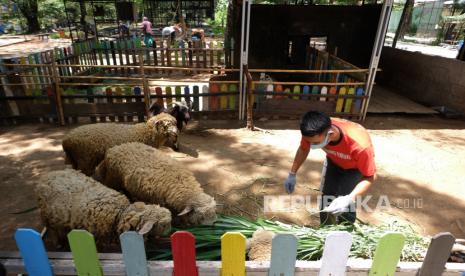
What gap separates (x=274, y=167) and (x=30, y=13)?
36.6 metres

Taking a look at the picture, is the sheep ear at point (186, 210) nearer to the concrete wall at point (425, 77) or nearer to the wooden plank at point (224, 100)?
the wooden plank at point (224, 100)

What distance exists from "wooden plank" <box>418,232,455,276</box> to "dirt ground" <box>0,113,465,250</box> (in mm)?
1958

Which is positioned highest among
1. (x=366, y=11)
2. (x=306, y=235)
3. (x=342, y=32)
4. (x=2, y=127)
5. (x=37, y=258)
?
(x=366, y=11)

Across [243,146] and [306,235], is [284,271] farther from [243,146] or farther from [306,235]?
[243,146]

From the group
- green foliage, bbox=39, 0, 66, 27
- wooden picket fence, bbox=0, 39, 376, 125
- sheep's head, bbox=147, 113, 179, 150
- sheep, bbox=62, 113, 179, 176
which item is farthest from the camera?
green foliage, bbox=39, 0, 66, 27

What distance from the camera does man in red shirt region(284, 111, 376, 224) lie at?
2.47m

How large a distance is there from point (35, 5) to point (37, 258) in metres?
37.7

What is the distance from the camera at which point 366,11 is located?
1110 centimetres

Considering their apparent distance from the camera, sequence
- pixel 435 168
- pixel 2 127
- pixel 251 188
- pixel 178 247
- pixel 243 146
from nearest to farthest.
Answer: pixel 178 247 → pixel 251 188 → pixel 435 168 → pixel 243 146 → pixel 2 127

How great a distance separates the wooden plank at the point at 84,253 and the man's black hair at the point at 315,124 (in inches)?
71.5

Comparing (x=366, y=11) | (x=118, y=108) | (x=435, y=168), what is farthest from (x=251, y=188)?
(x=366, y=11)

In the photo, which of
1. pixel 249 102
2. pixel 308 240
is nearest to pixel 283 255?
pixel 308 240

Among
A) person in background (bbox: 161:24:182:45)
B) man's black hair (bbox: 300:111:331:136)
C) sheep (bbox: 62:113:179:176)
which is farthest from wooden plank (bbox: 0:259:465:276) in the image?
person in background (bbox: 161:24:182:45)

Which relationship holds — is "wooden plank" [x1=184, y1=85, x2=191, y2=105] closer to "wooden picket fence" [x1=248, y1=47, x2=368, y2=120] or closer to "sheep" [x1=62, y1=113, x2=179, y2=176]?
"wooden picket fence" [x1=248, y1=47, x2=368, y2=120]
